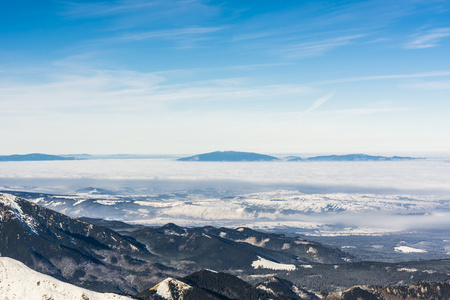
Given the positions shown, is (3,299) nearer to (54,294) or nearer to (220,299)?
(54,294)

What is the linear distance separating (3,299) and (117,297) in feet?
114

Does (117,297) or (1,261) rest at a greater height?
(1,261)

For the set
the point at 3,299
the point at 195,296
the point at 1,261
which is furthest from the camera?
the point at 195,296

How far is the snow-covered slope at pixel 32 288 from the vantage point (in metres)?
161

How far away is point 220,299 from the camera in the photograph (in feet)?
655

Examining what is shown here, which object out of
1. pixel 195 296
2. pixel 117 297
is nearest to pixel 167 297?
pixel 195 296

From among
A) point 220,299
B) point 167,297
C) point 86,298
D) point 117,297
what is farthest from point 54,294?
point 220,299

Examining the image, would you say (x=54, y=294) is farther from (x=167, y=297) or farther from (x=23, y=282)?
(x=167, y=297)

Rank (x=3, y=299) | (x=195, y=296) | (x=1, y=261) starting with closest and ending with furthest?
→ (x=3, y=299) → (x=1, y=261) → (x=195, y=296)

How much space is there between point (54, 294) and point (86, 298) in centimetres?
994

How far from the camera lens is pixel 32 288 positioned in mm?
163500

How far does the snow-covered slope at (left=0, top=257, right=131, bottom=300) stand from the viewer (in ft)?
529

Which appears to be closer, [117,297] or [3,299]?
[3,299]

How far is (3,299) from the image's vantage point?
6289 inches
